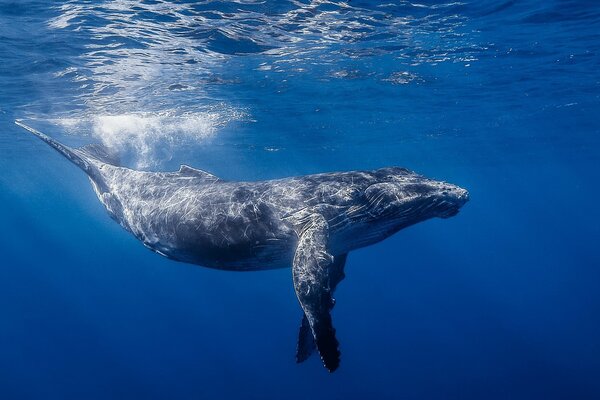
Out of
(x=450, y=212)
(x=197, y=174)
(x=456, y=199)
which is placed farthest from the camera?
(x=197, y=174)

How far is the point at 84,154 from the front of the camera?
11625 millimetres

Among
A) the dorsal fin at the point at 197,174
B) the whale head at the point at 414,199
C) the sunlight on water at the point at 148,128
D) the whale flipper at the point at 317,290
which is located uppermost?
the whale head at the point at 414,199

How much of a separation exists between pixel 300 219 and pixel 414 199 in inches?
70.6

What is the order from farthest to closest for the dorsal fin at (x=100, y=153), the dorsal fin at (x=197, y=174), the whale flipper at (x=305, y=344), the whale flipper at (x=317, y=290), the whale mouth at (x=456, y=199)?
the dorsal fin at (x=100, y=153)
the dorsal fin at (x=197, y=174)
the whale flipper at (x=305, y=344)
the whale mouth at (x=456, y=199)
the whale flipper at (x=317, y=290)

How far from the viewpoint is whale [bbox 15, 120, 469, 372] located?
599 cm

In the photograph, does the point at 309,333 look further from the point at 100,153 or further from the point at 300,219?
the point at 100,153

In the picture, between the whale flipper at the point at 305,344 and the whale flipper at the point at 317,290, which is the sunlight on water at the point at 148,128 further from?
the whale flipper at the point at 317,290

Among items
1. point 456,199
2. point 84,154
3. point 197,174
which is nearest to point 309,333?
point 456,199

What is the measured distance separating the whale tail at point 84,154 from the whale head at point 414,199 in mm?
7415

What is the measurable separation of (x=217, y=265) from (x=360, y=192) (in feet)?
9.52

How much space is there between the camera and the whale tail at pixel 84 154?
31.9 feet

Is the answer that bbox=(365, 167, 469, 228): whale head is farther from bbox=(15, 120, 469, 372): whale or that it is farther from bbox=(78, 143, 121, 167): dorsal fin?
bbox=(78, 143, 121, 167): dorsal fin

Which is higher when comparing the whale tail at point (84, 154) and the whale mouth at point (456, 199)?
the whale mouth at point (456, 199)

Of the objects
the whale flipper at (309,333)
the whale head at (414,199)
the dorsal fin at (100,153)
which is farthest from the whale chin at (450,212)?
the dorsal fin at (100,153)
